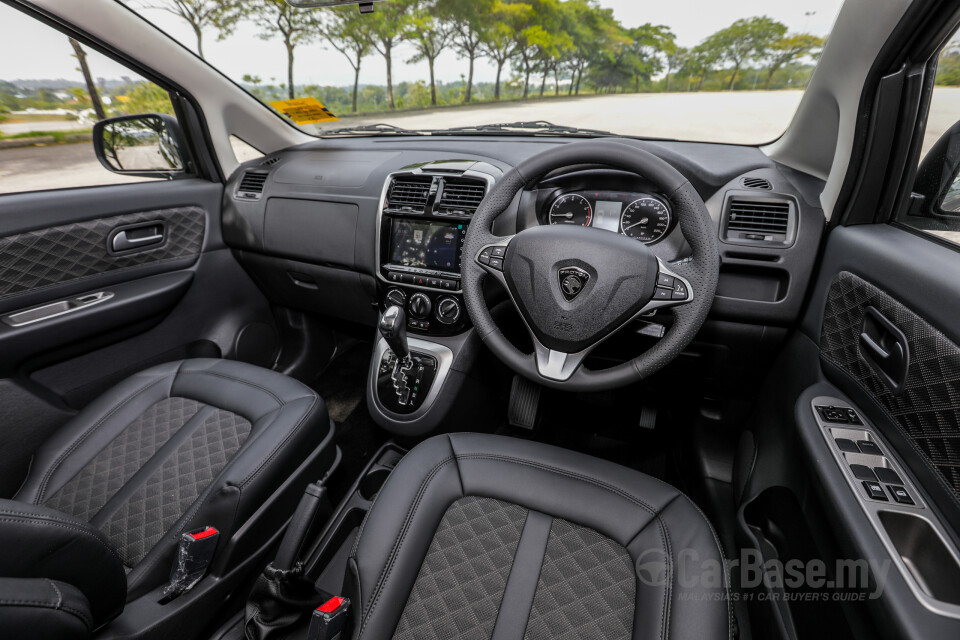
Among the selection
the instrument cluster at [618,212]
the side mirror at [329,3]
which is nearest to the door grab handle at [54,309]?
the side mirror at [329,3]

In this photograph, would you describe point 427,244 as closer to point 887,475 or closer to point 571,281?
point 571,281

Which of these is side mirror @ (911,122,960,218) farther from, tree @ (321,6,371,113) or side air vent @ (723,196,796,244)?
tree @ (321,6,371,113)

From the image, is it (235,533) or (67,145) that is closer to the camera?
(235,533)

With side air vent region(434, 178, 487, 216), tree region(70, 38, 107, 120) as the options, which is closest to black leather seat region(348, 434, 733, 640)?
side air vent region(434, 178, 487, 216)

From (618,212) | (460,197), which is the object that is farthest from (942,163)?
(460,197)

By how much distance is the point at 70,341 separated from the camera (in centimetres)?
186

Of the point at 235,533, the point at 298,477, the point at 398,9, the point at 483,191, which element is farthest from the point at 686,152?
the point at 235,533

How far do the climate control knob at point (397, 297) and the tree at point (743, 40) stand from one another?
1384mm

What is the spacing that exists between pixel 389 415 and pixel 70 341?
1.27m

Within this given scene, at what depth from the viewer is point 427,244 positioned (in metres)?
1.81

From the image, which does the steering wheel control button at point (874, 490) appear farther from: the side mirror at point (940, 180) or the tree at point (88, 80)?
the tree at point (88, 80)

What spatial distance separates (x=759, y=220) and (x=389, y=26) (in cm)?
172

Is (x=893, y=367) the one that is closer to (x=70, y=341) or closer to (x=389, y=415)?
(x=389, y=415)

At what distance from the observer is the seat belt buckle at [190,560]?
3.86ft
